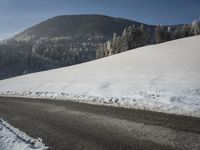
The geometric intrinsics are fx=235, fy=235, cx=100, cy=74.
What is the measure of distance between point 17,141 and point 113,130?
355 cm

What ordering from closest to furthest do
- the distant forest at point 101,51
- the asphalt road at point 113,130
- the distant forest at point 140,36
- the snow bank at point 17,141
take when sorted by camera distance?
the asphalt road at point 113,130 → the snow bank at point 17,141 → the distant forest at point 140,36 → the distant forest at point 101,51

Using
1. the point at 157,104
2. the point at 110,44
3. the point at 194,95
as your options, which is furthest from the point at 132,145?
the point at 110,44

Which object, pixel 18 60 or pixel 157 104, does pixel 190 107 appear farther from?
pixel 18 60

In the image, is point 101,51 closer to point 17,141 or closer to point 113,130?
point 113,130

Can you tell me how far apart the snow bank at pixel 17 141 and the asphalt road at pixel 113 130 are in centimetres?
28

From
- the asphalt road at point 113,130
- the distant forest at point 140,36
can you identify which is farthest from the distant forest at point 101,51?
the asphalt road at point 113,130

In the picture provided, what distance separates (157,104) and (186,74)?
8196mm

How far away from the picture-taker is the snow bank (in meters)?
7.88

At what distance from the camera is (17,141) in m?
8.64

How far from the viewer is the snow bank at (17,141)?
7.88 meters

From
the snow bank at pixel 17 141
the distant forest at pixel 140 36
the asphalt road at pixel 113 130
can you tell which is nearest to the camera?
the asphalt road at pixel 113 130

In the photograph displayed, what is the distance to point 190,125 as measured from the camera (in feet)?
27.6

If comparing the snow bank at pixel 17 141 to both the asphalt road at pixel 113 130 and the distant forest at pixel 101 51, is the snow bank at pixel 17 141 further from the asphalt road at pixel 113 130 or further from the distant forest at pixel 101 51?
the distant forest at pixel 101 51

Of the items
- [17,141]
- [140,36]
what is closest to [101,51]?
[140,36]
